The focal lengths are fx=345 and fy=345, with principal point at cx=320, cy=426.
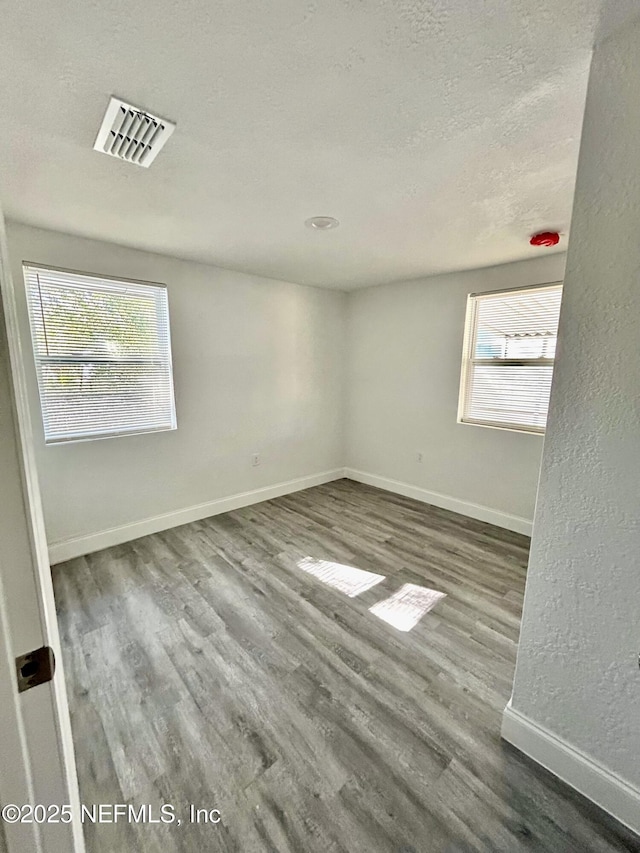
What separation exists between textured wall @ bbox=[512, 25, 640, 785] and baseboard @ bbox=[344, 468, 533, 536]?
2.04 meters

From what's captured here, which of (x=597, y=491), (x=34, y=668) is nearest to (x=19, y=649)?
(x=34, y=668)

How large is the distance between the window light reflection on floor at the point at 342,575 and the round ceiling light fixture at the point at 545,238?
8.63 feet

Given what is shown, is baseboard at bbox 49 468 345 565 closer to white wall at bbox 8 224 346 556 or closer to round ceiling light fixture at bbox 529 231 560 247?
white wall at bbox 8 224 346 556

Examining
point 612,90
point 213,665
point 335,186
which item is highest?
point 335,186

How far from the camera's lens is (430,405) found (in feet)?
12.3

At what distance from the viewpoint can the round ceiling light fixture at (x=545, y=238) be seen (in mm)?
2369

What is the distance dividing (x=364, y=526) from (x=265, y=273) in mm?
2660

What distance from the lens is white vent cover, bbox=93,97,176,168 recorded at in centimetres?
125

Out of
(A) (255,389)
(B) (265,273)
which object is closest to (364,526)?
(A) (255,389)

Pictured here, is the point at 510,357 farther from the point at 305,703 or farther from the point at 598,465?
the point at 305,703

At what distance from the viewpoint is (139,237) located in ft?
8.20

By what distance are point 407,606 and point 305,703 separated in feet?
2.92

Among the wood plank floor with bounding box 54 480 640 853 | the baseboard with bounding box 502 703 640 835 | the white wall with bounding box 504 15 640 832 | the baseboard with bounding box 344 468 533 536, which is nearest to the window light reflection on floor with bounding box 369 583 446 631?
the wood plank floor with bounding box 54 480 640 853

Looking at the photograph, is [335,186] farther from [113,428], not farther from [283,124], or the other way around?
[113,428]
